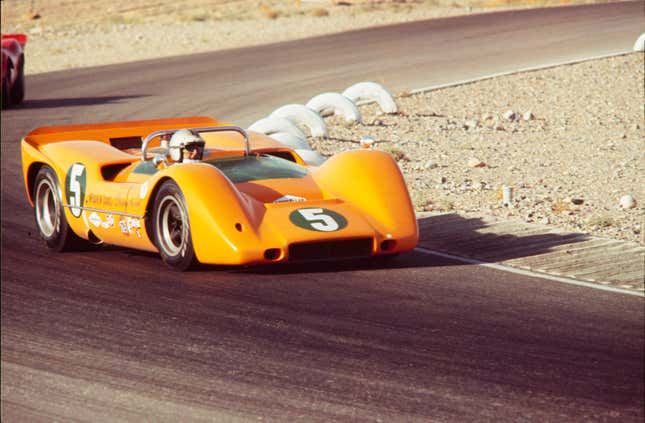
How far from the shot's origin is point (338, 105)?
674 inches

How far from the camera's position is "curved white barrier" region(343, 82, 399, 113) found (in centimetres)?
1770

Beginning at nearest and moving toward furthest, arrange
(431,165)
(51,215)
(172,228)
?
(172,228) → (51,215) → (431,165)

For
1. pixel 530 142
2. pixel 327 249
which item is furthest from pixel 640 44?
pixel 327 249

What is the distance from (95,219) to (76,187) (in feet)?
1.45

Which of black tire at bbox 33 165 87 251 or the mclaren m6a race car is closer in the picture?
the mclaren m6a race car

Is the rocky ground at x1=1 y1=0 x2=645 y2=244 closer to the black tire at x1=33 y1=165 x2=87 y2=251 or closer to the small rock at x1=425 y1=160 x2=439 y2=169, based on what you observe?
the small rock at x1=425 y1=160 x2=439 y2=169

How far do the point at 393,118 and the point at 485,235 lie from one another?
6727mm

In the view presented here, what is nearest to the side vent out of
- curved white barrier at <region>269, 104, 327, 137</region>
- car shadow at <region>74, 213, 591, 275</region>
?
car shadow at <region>74, 213, 591, 275</region>

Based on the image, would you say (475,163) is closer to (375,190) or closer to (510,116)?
(510,116)

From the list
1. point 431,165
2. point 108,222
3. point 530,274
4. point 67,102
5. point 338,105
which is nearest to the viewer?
point 530,274

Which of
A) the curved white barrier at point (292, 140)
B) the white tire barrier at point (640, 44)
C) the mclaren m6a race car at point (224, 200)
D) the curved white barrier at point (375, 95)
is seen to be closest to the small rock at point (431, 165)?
the curved white barrier at point (292, 140)

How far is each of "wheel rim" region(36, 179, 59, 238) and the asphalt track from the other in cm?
20

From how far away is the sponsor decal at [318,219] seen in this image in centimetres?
927

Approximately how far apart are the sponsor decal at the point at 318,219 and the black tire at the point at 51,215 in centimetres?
244
